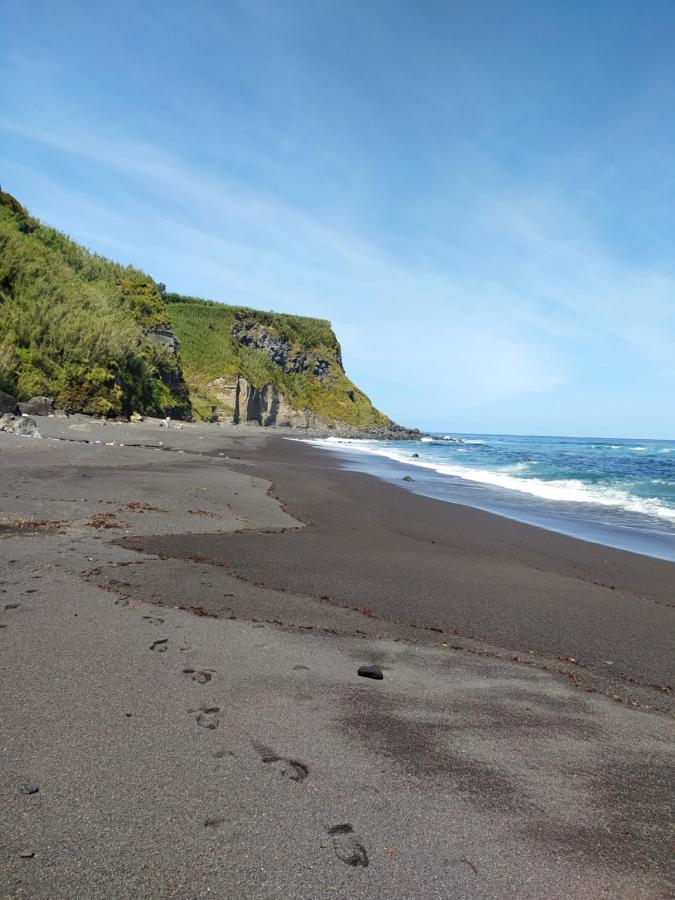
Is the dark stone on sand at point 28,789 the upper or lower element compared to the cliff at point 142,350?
lower

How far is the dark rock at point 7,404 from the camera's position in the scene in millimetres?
19203

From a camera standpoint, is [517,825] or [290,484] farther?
Answer: [290,484]

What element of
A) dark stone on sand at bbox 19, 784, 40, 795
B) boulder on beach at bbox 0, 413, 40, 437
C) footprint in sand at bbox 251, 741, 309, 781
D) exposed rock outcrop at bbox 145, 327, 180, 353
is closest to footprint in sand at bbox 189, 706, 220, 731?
footprint in sand at bbox 251, 741, 309, 781

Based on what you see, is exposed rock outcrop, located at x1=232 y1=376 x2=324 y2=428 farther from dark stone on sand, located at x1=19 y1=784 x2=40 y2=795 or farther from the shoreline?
dark stone on sand, located at x1=19 y1=784 x2=40 y2=795

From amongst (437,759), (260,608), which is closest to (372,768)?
(437,759)

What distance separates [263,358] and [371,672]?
86.1m

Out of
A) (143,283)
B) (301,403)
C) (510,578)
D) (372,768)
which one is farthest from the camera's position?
(301,403)

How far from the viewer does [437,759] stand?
2.37 meters

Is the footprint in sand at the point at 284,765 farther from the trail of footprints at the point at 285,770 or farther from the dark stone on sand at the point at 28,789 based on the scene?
the dark stone on sand at the point at 28,789

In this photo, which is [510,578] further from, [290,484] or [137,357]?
[137,357]

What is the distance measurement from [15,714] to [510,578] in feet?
17.4

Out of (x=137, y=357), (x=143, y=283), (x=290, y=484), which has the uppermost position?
(x=143, y=283)

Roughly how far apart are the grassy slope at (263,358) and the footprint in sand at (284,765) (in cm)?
6388

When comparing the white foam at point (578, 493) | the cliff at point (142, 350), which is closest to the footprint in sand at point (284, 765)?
the white foam at point (578, 493)
